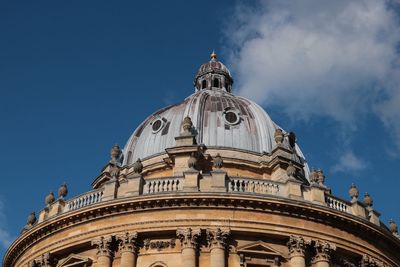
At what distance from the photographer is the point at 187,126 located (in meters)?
35.9

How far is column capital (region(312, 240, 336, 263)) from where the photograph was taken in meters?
28.5

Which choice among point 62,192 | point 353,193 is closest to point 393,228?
point 353,193

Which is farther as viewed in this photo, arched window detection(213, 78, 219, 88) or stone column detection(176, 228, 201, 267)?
arched window detection(213, 78, 219, 88)

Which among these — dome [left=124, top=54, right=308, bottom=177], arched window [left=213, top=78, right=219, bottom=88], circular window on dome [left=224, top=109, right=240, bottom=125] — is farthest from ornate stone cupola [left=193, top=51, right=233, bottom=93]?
circular window on dome [left=224, top=109, right=240, bottom=125]

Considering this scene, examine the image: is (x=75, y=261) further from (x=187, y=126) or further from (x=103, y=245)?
(x=187, y=126)

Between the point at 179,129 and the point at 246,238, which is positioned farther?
the point at 179,129

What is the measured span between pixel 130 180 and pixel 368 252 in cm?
1188

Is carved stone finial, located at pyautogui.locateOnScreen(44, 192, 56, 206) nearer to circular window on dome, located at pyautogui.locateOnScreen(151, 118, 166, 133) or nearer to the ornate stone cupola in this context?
circular window on dome, located at pyautogui.locateOnScreen(151, 118, 166, 133)

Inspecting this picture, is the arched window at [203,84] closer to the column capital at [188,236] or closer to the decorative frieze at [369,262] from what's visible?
the column capital at [188,236]

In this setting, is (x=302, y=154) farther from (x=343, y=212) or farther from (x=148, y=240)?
(x=148, y=240)

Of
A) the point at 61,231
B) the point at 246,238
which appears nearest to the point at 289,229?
the point at 246,238

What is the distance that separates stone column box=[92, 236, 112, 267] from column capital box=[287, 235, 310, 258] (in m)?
8.07

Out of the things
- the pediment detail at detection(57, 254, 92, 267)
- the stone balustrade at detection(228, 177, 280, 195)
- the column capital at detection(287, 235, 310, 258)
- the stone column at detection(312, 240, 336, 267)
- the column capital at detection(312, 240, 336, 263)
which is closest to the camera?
the column capital at detection(287, 235, 310, 258)

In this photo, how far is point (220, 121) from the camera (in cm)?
3866
